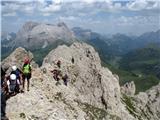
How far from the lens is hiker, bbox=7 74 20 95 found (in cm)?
4081

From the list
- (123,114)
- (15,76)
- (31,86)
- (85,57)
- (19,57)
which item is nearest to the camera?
(15,76)

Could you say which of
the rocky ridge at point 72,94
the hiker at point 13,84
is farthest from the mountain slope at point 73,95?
the hiker at point 13,84

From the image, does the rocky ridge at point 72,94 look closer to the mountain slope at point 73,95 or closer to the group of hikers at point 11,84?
the mountain slope at point 73,95

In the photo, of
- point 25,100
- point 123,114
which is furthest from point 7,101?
point 123,114

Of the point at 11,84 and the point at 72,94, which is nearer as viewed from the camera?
the point at 11,84

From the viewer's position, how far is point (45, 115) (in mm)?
43812

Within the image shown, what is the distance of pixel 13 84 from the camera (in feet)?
137

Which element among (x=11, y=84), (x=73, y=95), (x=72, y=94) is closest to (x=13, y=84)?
(x=11, y=84)

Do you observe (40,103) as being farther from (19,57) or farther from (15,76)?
(19,57)

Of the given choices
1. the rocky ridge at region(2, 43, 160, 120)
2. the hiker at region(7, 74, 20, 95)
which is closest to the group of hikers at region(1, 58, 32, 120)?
the hiker at region(7, 74, 20, 95)

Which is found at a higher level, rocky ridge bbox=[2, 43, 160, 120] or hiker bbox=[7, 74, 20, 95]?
hiker bbox=[7, 74, 20, 95]

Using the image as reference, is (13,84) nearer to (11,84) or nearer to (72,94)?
(11,84)

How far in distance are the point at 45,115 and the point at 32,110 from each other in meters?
Answer: 1.61

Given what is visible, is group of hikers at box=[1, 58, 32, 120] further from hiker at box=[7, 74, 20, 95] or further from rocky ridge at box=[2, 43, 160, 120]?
rocky ridge at box=[2, 43, 160, 120]
